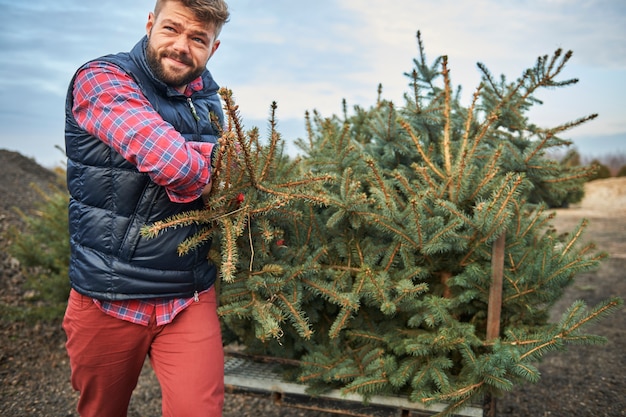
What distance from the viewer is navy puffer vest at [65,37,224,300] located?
2.07m

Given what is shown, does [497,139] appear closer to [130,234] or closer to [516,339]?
[516,339]

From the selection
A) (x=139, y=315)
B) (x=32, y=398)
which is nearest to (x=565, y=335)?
(x=139, y=315)

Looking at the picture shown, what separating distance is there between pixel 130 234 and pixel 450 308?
1608 mm

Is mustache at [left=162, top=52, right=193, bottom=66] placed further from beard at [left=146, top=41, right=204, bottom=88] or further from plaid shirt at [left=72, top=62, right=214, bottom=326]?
plaid shirt at [left=72, top=62, right=214, bottom=326]

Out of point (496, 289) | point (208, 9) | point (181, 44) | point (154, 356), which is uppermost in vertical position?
point (208, 9)

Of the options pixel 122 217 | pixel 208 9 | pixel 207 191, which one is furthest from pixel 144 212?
→ pixel 208 9

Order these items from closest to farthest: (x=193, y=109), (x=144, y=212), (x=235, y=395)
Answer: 1. (x=144, y=212)
2. (x=193, y=109)
3. (x=235, y=395)

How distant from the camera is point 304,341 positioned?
2742 mm

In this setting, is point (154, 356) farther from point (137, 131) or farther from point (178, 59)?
point (178, 59)

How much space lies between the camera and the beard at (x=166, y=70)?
2.16 m

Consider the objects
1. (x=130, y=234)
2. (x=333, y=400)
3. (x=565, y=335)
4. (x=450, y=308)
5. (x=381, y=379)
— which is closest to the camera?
(x=130, y=234)

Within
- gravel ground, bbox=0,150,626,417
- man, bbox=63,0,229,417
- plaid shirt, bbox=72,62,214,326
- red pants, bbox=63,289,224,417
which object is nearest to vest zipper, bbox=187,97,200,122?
man, bbox=63,0,229,417

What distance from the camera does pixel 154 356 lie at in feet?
7.66

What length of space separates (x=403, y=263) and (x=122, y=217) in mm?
1375
